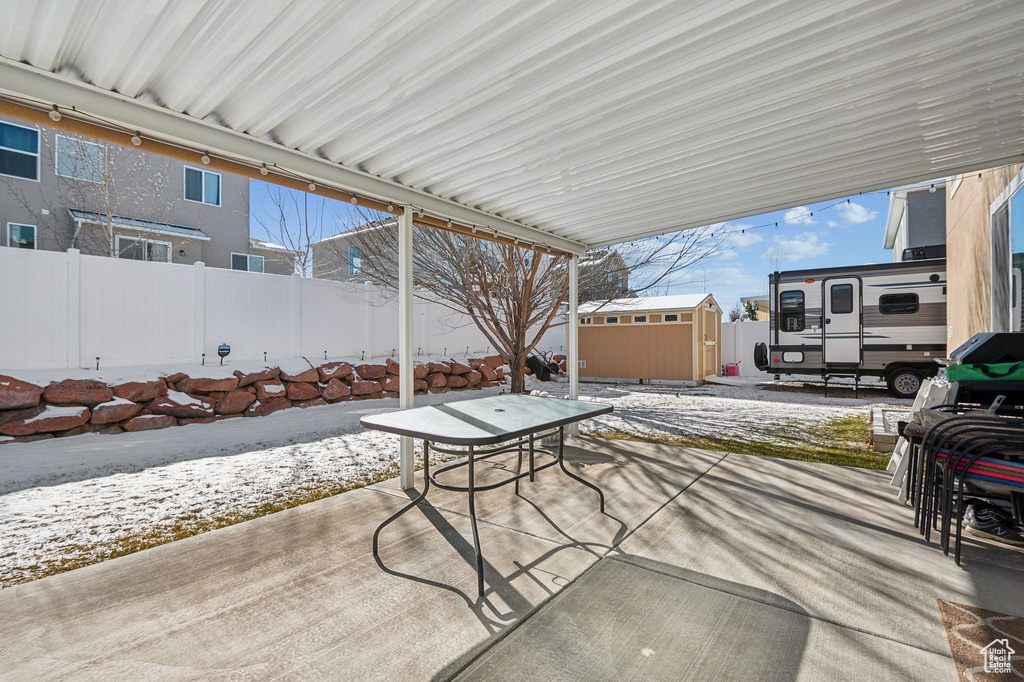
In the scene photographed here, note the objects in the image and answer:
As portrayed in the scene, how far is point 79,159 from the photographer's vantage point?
28.3 feet

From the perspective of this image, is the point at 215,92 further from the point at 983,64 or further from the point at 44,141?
the point at 44,141

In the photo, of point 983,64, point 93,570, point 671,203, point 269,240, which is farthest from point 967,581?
point 269,240

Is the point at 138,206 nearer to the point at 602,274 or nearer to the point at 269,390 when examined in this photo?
the point at 269,390

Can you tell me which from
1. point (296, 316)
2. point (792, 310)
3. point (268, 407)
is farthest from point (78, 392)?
point (792, 310)

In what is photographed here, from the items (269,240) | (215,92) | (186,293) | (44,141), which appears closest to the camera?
(215,92)

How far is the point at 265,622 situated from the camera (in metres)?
1.84

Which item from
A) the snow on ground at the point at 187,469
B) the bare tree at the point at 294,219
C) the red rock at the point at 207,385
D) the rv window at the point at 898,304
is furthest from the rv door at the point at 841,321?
the bare tree at the point at 294,219

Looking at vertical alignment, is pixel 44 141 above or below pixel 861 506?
above

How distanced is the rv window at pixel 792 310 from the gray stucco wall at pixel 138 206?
10258mm

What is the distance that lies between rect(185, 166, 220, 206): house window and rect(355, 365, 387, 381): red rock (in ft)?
20.6

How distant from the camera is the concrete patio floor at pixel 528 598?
5.26 feet

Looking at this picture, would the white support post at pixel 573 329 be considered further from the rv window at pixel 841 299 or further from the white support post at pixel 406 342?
the rv window at pixel 841 299

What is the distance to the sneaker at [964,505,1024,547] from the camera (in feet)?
8.29

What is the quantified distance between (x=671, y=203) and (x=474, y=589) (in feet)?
10.5
